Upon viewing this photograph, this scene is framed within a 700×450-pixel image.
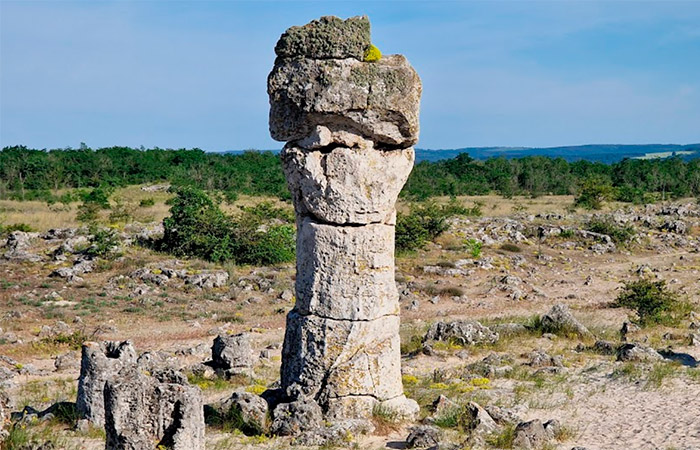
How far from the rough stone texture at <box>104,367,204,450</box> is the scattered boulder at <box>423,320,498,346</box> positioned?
24.5ft

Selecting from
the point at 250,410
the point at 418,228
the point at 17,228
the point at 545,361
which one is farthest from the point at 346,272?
the point at 17,228

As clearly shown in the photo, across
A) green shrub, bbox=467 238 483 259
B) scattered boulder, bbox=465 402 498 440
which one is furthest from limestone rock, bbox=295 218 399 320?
green shrub, bbox=467 238 483 259

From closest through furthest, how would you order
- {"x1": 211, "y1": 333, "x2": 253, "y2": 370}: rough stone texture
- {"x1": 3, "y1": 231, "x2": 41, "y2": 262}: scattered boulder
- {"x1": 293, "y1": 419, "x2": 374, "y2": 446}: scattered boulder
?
{"x1": 293, "y1": 419, "x2": 374, "y2": 446}: scattered boulder → {"x1": 211, "y1": 333, "x2": 253, "y2": 370}: rough stone texture → {"x1": 3, "y1": 231, "x2": 41, "y2": 262}: scattered boulder

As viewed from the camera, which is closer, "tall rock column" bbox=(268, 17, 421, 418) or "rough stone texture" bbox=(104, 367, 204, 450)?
"rough stone texture" bbox=(104, 367, 204, 450)

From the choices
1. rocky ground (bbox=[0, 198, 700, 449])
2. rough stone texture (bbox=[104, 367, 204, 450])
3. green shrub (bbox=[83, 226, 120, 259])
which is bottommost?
rocky ground (bbox=[0, 198, 700, 449])

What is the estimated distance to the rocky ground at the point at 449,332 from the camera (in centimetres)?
934

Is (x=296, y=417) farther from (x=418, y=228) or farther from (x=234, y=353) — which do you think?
(x=418, y=228)

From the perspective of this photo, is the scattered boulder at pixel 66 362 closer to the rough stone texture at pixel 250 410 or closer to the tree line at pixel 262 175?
the rough stone texture at pixel 250 410

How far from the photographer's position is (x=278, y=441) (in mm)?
8805

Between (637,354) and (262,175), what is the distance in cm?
3885

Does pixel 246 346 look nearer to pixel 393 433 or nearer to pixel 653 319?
pixel 393 433

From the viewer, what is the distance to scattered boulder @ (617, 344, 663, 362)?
12.7m

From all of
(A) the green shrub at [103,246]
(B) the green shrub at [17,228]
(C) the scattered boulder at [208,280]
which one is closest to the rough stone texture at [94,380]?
(C) the scattered boulder at [208,280]

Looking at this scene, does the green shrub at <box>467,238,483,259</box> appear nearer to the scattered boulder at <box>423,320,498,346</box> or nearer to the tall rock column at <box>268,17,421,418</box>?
the scattered boulder at <box>423,320,498,346</box>
